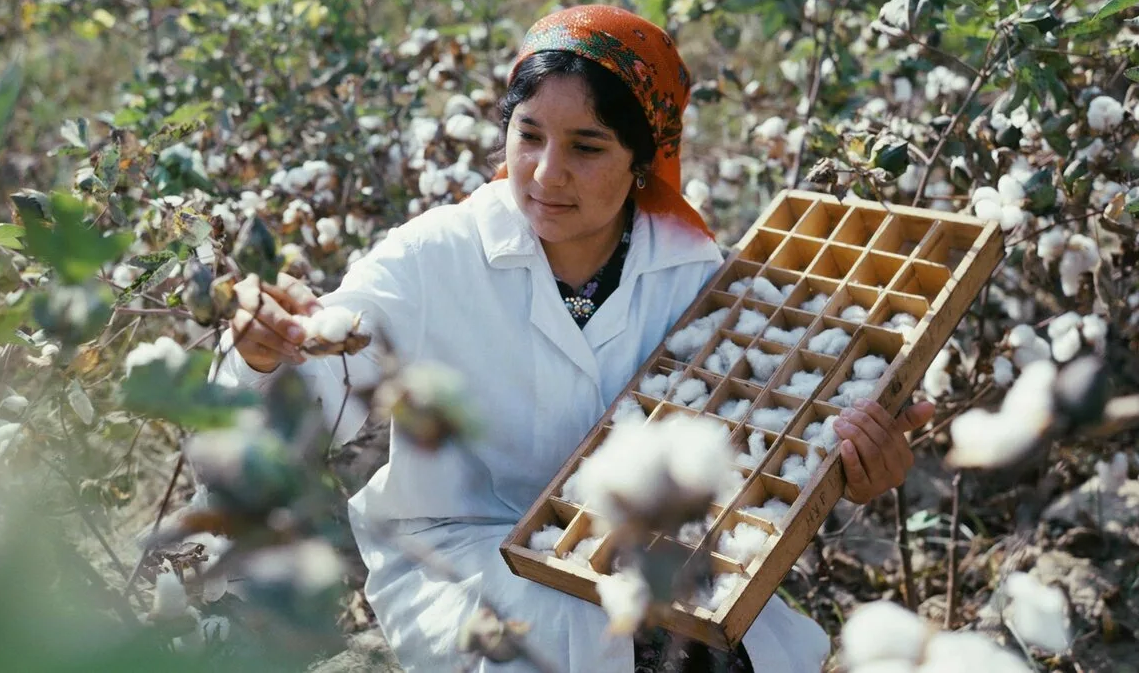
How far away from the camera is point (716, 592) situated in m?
1.20

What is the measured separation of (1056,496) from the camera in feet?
7.20

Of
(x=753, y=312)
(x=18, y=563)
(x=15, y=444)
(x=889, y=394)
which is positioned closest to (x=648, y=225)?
(x=753, y=312)

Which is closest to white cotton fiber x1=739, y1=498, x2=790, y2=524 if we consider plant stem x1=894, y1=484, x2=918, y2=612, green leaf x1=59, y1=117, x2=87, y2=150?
plant stem x1=894, y1=484, x2=918, y2=612

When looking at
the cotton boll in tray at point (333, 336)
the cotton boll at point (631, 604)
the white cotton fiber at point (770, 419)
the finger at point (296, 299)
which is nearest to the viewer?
the cotton boll at point (631, 604)

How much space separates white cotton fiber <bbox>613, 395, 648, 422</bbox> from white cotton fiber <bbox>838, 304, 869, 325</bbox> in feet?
1.10

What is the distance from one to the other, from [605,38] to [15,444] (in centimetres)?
90

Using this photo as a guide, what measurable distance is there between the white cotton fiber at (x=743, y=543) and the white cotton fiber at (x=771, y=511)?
0.05 feet

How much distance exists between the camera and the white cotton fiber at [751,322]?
1556 millimetres

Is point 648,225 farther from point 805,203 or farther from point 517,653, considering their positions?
point 517,653

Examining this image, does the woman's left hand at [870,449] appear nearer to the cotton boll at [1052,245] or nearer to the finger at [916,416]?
the finger at [916,416]

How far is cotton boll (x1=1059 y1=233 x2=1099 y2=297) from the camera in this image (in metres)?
1.73

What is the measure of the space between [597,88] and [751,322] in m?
0.40

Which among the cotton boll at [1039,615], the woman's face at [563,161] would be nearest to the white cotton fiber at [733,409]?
the woman's face at [563,161]

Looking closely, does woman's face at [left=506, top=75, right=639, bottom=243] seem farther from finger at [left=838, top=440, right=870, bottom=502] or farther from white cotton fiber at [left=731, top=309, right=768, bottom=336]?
finger at [left=838, top=440, right=870, bottom=502]
